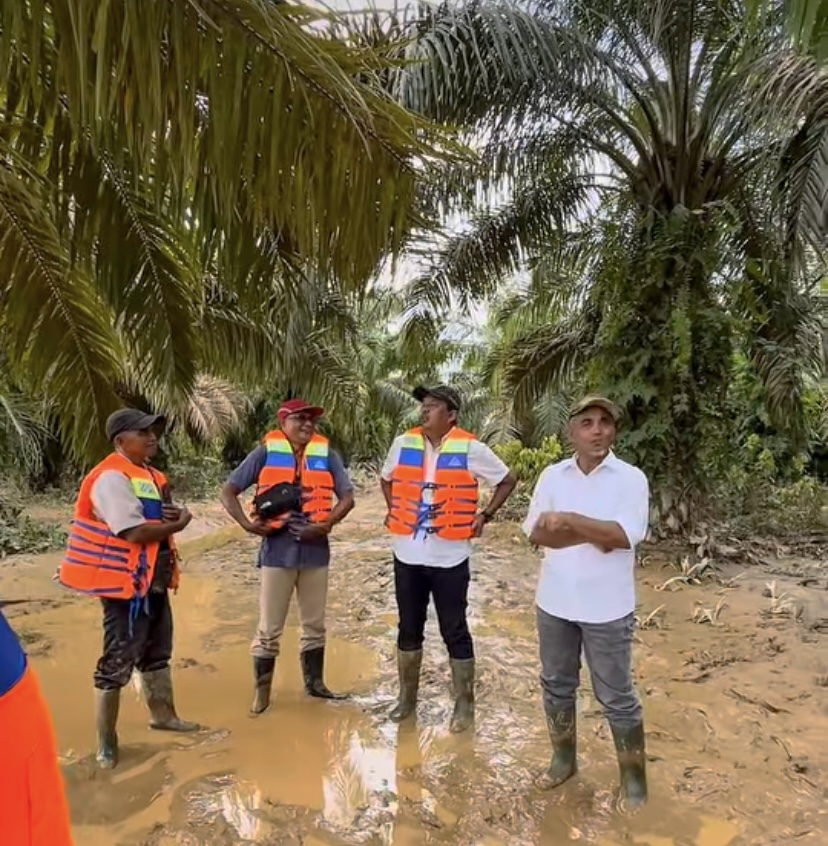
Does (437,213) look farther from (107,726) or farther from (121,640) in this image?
(107,726)

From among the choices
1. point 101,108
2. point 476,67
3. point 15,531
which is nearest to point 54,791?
point 101,108

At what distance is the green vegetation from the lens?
246cm

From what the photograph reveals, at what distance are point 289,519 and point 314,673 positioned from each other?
39.7 inches

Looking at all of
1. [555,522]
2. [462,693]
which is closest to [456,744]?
[462,693]

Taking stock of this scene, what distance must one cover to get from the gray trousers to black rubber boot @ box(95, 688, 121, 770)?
6.84 feet

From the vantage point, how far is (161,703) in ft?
14.0

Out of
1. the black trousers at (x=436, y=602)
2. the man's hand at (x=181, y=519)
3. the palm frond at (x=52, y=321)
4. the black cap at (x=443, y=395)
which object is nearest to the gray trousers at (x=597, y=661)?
the black trousers at (x=436, y=602)

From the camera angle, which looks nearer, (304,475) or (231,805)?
(231,805)

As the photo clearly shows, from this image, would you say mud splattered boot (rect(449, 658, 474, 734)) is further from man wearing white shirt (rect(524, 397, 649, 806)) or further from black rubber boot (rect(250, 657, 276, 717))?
black rubber boot (rect(250, 657, 276, 717))

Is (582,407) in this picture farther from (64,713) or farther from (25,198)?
(64,713)

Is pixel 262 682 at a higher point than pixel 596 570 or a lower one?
lower

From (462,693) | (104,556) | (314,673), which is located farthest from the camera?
(314,673)

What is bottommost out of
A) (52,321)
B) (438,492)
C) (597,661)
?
(597,661)

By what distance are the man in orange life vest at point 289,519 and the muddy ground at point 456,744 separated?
0.42 metres
